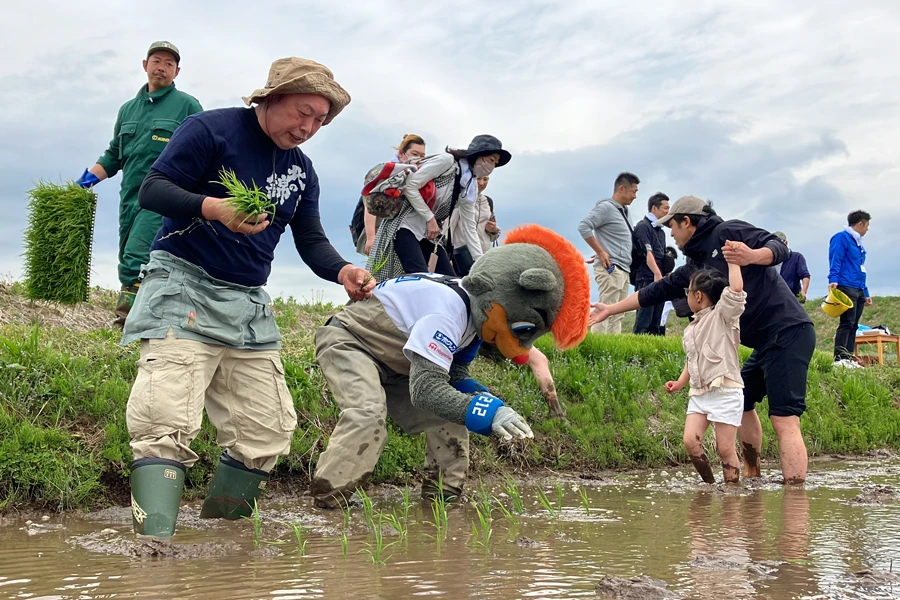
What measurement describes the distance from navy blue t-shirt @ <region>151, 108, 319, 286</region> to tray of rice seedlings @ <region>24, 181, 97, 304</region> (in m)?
4.39

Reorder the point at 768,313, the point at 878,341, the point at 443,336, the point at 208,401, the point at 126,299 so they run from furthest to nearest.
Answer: the point at 878,341, the point at 126,299, the point at 768,313, the point at 208,401, the point at 443,336

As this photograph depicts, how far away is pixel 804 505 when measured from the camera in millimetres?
4945

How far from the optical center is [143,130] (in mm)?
6934

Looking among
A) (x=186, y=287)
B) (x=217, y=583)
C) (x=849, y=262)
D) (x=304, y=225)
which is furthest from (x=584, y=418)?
(x=849, y=262)

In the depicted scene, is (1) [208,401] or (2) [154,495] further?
(1) [208,401]

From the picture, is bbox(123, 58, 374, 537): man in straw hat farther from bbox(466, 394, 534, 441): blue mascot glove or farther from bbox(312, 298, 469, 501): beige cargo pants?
bbox(466, 394, 534, 441): blue mascot glove

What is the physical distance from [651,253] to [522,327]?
270 inches

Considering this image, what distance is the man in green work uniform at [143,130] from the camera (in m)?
6.87

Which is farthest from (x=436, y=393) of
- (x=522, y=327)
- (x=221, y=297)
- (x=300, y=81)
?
(x=300, y=81)

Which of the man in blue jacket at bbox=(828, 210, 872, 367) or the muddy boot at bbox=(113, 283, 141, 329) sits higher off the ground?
the man in blue jacket at bbox=(828, 210, 872, 367)

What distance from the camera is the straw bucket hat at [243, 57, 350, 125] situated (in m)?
3.90

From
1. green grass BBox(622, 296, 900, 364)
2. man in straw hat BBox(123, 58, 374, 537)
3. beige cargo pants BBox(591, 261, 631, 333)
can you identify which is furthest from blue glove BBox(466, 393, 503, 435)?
green grass BBox(622, 296, 900, 364)

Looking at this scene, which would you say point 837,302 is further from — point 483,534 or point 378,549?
point 378,549

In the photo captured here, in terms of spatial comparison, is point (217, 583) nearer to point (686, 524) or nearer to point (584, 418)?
point (686, 524)
